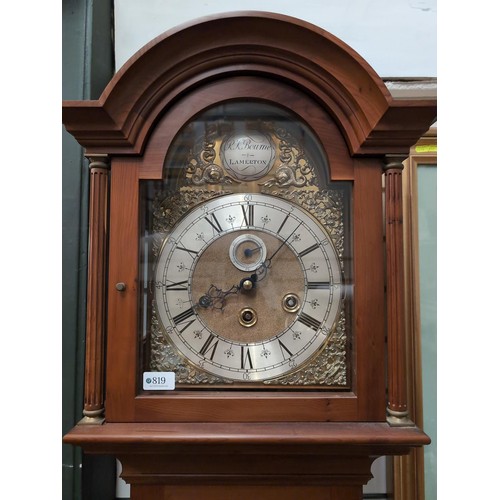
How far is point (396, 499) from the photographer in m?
0.87

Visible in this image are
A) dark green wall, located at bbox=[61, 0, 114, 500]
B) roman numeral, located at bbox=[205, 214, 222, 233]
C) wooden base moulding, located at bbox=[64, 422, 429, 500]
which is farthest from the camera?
dark green wall, located at bbox=[61, 0, 114, 500]

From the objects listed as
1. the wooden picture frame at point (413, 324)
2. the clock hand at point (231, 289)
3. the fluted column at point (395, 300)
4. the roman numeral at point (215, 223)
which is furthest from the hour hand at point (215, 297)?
the wooden picture frame at point (413, 324)

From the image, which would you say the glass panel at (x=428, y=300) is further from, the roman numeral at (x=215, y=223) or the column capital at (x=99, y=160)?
the column capital at (x=99, y=160)

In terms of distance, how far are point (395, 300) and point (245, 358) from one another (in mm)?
270

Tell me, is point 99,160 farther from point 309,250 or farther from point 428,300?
point 428,300

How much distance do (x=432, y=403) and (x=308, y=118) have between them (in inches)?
27.4

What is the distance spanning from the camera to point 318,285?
2.28ft

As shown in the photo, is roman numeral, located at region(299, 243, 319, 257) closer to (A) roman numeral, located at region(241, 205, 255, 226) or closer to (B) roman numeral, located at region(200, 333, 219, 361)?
(A) roman numeral, located at region(241, 205, 255, 226)

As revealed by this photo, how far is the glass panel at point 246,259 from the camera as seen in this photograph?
0.69 m

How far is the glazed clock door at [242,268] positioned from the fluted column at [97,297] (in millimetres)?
15

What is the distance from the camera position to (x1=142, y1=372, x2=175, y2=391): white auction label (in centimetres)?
67

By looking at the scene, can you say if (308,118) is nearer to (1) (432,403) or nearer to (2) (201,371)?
(2) (201,371)

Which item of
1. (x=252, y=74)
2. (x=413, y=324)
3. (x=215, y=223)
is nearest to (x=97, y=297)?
(x=215, y=223)

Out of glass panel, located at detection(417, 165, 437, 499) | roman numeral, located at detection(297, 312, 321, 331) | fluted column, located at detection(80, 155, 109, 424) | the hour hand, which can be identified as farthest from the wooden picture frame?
fluted column, located at detection(80, 155, 109, 424)
